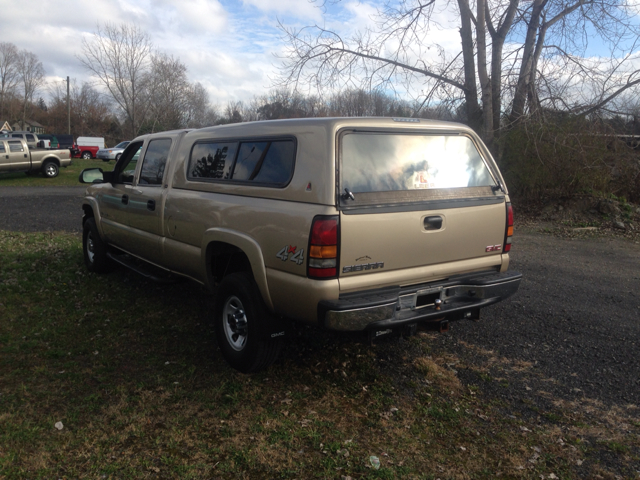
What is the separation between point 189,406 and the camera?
3.64 meters

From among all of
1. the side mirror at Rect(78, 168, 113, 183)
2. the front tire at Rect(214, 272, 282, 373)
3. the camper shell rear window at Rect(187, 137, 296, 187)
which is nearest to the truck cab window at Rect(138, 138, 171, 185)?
the camper shell rear window at Rect(187, 137, 296, 187)

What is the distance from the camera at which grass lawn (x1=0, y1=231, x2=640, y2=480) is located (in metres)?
2.97

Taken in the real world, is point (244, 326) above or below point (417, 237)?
below

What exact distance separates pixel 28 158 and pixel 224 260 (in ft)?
70.1

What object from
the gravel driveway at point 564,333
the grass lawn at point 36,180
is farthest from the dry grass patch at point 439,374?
the grass lawn at point 36,180

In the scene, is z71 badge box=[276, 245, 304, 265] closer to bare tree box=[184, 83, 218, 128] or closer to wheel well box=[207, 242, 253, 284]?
wheel well box=[207, 242, 253, 284]

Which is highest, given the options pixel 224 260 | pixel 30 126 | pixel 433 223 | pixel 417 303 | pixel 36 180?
pixel 30 126

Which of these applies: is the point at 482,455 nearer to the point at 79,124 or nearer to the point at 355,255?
the point at 355,255

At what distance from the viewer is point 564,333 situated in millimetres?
5070

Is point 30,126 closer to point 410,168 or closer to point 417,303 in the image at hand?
point 410,168

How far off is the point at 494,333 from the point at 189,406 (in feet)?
9.98

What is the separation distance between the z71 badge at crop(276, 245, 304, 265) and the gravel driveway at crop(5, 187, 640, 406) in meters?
1.77

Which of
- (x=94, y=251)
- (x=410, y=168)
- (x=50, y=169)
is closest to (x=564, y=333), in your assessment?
(x=410, y=168)

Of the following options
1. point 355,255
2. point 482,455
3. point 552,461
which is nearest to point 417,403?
point 482,455
